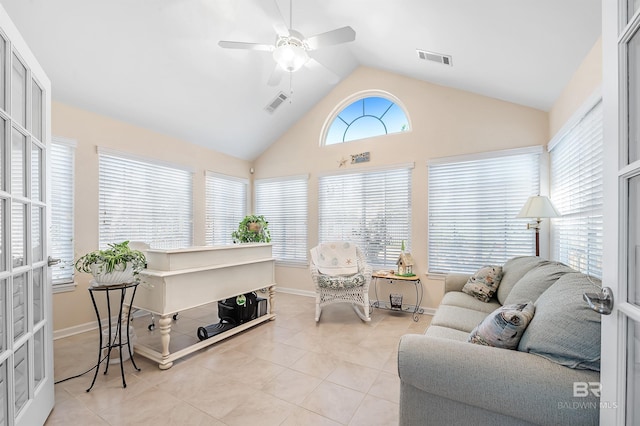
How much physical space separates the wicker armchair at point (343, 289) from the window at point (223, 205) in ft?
7.08

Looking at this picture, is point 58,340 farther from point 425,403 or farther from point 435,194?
point 435,194

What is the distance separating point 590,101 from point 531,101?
121 centimetres

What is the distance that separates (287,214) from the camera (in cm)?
507

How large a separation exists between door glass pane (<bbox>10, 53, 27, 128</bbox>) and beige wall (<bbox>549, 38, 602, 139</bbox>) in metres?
3.52

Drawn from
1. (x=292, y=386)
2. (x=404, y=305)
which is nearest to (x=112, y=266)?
(x=292, y=386)

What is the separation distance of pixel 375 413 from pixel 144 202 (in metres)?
3.71

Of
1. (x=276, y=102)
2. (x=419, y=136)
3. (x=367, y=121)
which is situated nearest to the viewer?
(x=419, y=136)

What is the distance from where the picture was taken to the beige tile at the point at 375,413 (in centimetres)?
173

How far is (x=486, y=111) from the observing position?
352 cm

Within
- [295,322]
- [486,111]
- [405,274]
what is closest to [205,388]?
[295,322]

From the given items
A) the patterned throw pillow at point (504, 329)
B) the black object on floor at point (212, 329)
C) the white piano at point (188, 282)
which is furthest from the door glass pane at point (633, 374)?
the black object on floor at point (212, 329)

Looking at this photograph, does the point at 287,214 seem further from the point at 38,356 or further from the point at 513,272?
the point at 38,356

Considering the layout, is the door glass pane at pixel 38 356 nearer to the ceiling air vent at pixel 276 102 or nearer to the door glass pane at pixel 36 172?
the door glass pane at pixel 36 172

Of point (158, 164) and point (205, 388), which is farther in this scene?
point (158, 164)
